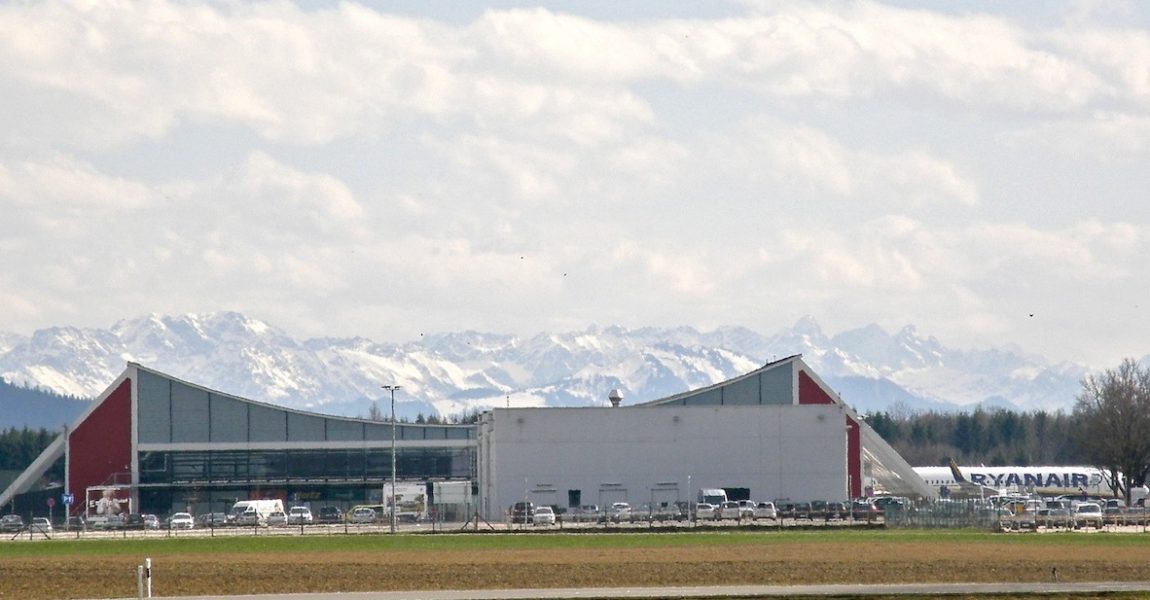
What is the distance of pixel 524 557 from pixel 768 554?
357 inches

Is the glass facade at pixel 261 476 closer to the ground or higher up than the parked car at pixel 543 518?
higher up

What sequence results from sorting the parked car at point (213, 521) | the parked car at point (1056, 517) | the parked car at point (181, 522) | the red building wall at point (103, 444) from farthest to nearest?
the red building wall at point (103, 444) < the parked car at point (213, 521) < the parked car at point (181, 522) < the parked car at point (1056, 517)

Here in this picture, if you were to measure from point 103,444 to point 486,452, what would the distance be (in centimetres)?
3089

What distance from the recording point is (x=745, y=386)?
454ft

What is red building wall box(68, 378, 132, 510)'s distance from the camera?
13875cm

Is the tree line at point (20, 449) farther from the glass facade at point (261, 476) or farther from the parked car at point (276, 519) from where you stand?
the parked car at point (276, 519)

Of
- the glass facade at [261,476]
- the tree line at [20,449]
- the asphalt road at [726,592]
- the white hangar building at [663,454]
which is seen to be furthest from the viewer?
the tree line at [20,449]

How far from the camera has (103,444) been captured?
457 feet

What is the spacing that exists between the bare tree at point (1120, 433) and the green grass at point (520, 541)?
63753 mm

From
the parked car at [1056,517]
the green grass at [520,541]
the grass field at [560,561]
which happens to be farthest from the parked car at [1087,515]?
the grass field at [560,561]

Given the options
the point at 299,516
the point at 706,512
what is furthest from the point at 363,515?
the point at 706,512

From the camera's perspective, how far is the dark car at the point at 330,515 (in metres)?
122

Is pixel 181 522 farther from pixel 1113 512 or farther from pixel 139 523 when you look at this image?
pixel 1113 512

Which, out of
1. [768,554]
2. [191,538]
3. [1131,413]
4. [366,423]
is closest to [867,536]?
[768,554]
